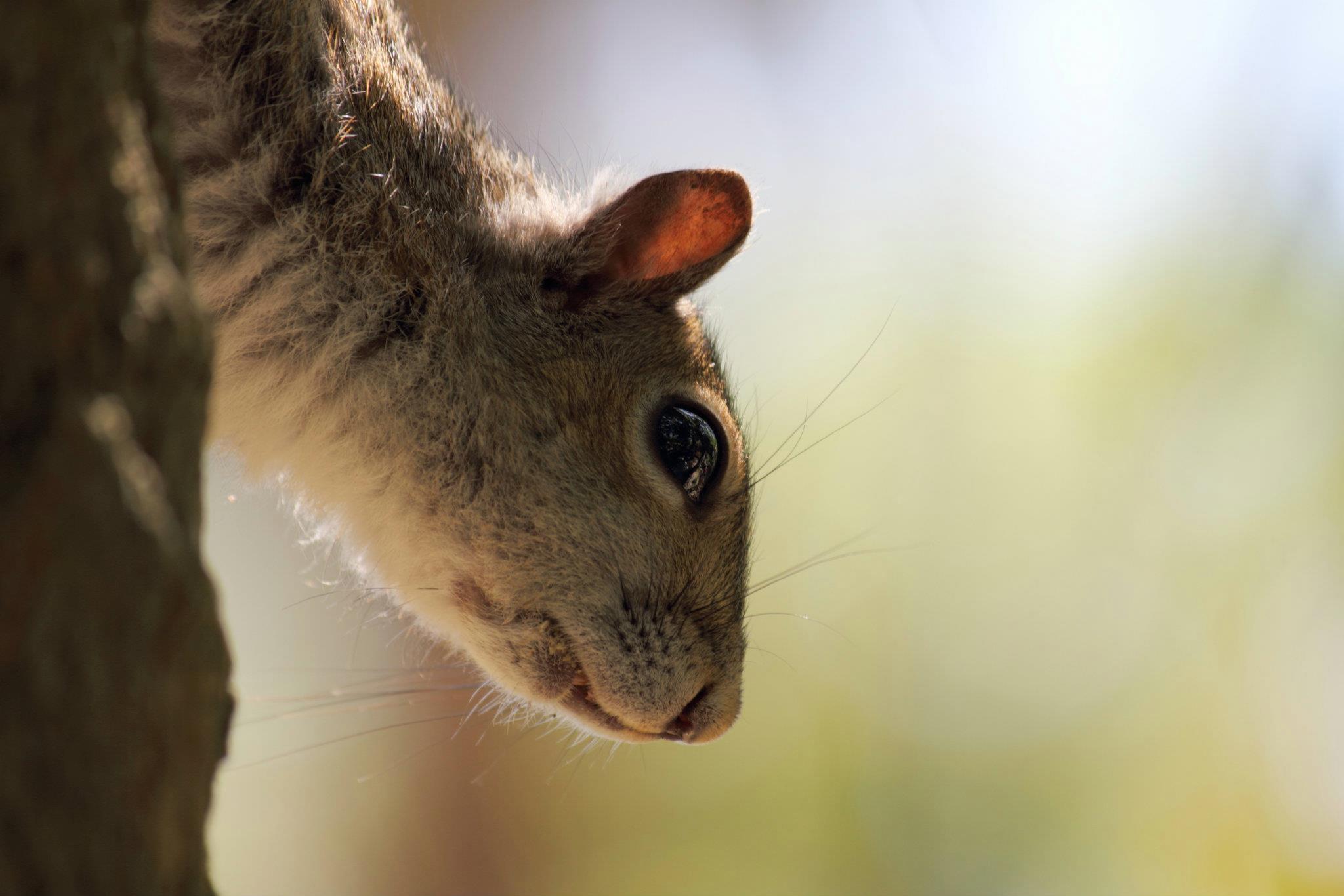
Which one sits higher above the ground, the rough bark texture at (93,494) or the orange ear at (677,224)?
the rough bark texture at (93,494)

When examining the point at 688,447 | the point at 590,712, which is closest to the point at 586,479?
the point at 688,447

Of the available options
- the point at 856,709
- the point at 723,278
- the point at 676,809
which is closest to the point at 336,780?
the point at 676,809

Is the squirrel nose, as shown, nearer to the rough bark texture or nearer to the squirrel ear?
the squirrel ear

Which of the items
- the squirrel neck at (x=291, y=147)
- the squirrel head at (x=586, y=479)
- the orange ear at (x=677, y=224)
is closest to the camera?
the squirrel neck at (x=291, y=147)

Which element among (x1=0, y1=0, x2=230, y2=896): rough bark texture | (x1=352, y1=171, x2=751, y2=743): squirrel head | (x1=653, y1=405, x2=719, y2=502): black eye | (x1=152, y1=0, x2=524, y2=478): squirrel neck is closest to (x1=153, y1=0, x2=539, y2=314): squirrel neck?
(x1=152, y1=0, x2=524, y2=478): squirrel neck

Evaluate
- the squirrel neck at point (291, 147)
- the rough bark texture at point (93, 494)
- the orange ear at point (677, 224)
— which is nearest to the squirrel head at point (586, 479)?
the orange ear at point (677, 224)

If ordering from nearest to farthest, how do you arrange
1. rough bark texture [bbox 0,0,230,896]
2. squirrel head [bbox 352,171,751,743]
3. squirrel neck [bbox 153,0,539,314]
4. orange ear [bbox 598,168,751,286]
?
rough bark texture [bbox 0,0,230,896]
squirrel neck [bbox 153,0,539,314]
squirrel head [bbox 352,171,751,743]
orange ear [bbox 598,168,751,286]

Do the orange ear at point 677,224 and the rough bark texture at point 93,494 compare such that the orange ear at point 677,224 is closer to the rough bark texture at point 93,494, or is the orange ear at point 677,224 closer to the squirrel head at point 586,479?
the squirrel head at point 586,479

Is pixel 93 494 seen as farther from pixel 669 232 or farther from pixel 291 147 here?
pixel 669 232
